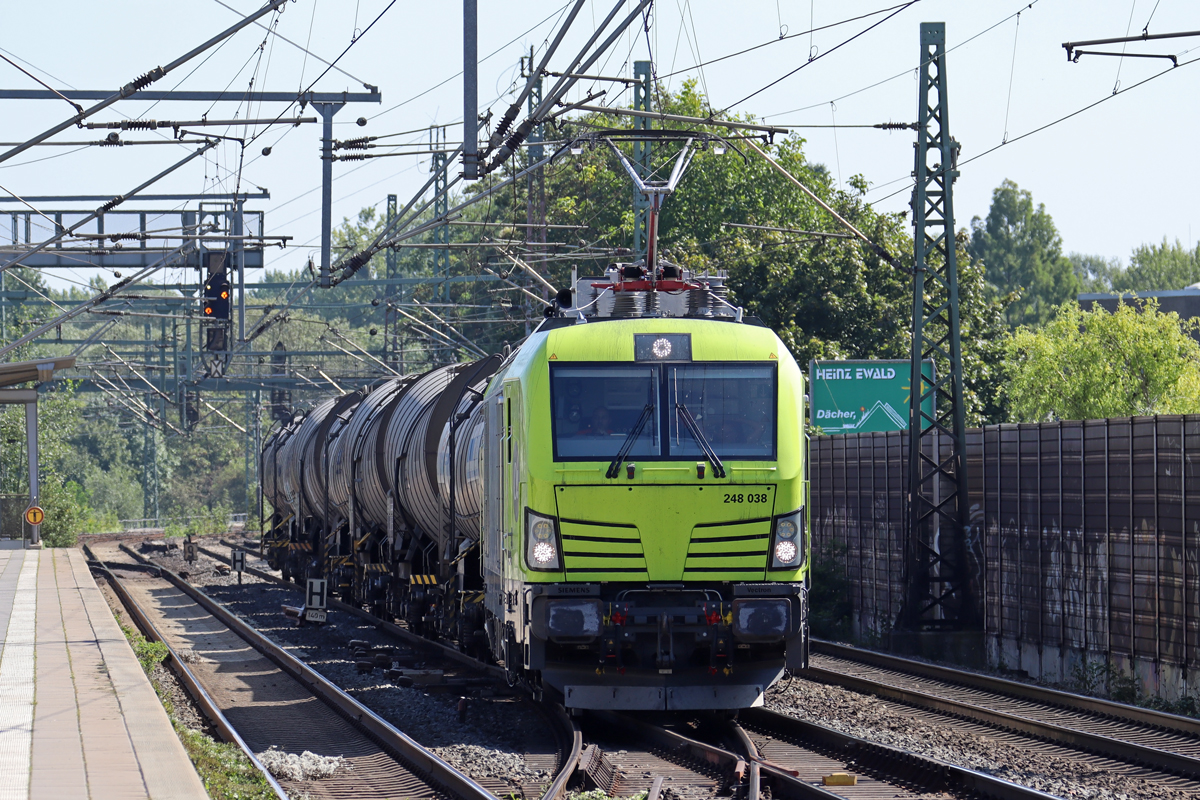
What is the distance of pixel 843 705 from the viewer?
44.5 feet

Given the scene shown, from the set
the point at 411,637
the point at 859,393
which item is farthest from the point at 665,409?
the point at 859,393

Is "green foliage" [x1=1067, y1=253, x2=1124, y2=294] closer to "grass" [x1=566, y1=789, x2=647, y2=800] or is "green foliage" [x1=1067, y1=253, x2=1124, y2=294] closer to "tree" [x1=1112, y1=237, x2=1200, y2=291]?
"tree" [x1=1112, y1=237, x2=1200, y2=291]

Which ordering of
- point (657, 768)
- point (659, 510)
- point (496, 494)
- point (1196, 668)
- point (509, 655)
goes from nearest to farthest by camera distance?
point (657, 768) → point (659, 510) → point (509, 655) → point (496, 494) → point (1196, 668)

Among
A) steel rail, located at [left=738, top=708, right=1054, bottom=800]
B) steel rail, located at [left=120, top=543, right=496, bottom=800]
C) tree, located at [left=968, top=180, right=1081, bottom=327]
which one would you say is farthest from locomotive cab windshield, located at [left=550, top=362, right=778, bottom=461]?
tree, located at [left=968, top=180, right=1081, bottom=327]

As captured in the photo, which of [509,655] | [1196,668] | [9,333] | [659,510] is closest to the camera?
[659,510]

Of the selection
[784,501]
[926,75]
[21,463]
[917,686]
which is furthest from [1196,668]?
[21,463]

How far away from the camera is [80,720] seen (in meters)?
10.5

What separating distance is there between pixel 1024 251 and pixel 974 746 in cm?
11380

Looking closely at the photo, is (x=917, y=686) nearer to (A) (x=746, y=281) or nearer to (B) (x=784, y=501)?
(B) (x=784, y=501)

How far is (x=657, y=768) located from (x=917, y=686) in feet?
19.7

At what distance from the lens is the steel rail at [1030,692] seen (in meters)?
12.1

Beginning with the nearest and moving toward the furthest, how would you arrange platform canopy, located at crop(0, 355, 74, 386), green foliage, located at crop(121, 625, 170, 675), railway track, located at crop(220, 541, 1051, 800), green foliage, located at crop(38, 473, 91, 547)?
1. railway track, located at crop(220, 541, 1051, 800)
2. green foliage, located at crop(121, 625, 170, 675)
3. platform canopy, located at crop(0, 355, 74, 386)
4. green foliage, located at crop(38, 473, 91, 547)

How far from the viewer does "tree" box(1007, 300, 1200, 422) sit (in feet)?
169

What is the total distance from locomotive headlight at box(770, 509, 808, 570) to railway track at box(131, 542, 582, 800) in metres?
2.14
